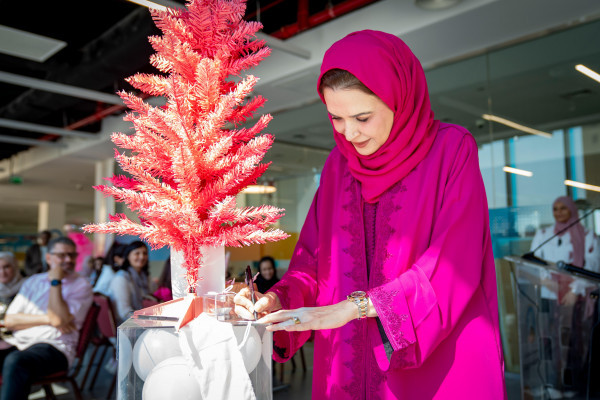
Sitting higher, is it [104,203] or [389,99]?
[104,203]

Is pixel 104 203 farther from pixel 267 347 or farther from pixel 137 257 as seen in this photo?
pixel 267 347

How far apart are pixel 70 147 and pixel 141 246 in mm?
4959

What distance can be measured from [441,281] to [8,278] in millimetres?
4986

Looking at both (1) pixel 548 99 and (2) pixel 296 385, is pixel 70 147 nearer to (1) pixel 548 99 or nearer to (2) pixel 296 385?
(2) pixel 296 385

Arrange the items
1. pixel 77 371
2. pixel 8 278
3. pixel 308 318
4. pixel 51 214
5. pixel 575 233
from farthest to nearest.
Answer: pixel 51 214
pixel 8 278
pixel 575 233
pixel 77 371
pixel 308 318

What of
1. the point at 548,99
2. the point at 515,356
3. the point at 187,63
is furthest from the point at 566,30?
the point at 187,63

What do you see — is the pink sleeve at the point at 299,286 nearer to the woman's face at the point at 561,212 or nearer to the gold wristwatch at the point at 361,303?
the gold wristwatch at the point at 361,303

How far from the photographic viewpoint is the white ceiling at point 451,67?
13.3ft

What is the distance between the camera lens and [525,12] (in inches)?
156

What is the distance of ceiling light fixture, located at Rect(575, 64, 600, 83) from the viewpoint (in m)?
4.22

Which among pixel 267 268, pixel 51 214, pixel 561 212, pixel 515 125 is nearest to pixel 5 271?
pixel 267 268

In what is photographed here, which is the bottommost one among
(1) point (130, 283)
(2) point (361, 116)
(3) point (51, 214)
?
(1) point (130, 283)

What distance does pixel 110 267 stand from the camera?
5648mm

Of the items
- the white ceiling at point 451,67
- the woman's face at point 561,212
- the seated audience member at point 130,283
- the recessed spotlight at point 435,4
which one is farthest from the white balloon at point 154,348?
the woman's face at point 561,212
